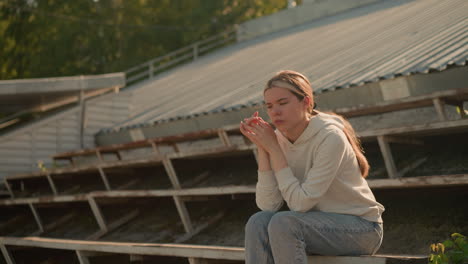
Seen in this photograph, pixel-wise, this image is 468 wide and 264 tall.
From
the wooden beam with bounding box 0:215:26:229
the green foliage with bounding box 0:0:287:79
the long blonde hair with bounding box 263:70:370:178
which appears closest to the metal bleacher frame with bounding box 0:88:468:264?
the long blonde hair with bounding box 263:70:370:178

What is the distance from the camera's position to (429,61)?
21.4 feet

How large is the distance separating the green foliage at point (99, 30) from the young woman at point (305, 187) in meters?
24.8

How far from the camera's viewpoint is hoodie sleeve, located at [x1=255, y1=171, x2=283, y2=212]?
3.52 meters

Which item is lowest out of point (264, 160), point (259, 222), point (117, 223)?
point (117, 223)

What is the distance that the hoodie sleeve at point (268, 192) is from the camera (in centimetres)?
352

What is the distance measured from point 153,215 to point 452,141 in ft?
13.9

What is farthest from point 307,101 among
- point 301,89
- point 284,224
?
point 284,224

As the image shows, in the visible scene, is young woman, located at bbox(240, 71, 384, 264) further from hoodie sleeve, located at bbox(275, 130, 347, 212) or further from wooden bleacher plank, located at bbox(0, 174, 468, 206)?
wooden bleacher plank, located at bbox(0, 174, 468, 206)

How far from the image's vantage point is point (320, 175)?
128 inches

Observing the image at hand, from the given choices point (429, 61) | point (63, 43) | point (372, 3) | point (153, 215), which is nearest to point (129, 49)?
point (63, 43)

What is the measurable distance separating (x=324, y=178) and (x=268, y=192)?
1.46 feet

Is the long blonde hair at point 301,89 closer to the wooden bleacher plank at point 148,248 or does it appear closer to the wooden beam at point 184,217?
the wooden bleacher plank at point 148,248

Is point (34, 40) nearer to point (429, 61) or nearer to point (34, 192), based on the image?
point (34, 192)

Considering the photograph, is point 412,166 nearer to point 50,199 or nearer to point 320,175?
point 320,175
